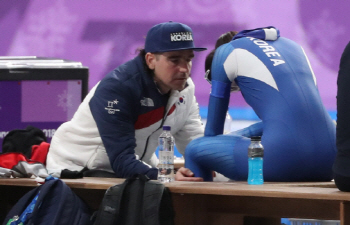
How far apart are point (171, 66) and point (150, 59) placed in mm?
110

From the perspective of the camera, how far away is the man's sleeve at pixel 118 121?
268 centimetres

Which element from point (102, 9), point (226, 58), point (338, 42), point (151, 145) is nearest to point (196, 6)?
point (102, 9)

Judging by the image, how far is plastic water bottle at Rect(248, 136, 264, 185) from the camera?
2.33 meters

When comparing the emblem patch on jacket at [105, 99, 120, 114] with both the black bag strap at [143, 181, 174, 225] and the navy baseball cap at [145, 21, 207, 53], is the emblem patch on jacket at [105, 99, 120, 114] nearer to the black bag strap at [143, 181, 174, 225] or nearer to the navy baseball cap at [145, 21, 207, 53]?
the navy baseball cap at [145, 21, 207, 53]

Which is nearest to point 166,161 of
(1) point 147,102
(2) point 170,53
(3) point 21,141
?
(1) point 147,102

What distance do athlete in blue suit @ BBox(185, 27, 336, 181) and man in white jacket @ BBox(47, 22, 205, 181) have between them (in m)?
0.17

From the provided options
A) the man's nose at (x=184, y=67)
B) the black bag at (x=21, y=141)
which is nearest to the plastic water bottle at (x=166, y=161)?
the man's nose at (x=184, y=67)

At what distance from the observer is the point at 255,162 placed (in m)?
2.37

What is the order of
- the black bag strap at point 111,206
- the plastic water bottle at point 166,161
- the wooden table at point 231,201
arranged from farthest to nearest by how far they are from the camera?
the plastic water bottle at point 166,161 → the black bag strap at point 111,206 → the wooden table at point 231,201

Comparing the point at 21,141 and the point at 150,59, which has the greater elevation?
the point at 150,59

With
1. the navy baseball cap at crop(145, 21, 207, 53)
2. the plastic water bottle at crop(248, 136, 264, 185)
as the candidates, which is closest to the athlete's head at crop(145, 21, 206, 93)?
the navy baseball cap at crop(145, 21, 207, 53)

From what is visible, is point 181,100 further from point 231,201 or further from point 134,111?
point 231,201

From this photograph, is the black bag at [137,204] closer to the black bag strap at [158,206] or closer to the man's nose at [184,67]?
the black bag strap at [158,206]

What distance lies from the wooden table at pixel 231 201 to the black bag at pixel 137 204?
0.06 metres
